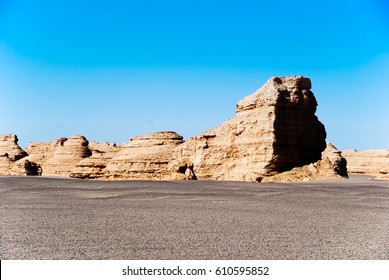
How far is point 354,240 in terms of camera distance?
21.0ft

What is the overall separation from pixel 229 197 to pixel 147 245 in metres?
7.98

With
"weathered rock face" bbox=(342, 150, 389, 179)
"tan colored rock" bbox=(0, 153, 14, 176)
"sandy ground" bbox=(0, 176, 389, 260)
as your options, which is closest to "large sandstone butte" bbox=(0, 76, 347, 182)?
"sandy ground" bbox=(0, 176, 389, 260)

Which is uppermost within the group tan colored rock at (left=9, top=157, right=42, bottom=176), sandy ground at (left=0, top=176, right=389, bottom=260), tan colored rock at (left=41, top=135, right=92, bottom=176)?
tan colored rock at (left=41, top=135, right=92, bottom=176)

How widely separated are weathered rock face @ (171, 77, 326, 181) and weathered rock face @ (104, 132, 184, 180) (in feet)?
12.3

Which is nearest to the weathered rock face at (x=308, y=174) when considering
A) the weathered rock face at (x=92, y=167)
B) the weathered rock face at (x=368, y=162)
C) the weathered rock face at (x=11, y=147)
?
the weathered rock face at (x=92, y=167)

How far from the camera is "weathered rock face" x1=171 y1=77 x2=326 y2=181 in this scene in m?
24.2

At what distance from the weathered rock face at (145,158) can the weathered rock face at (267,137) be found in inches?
148

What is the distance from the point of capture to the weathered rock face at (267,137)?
951 inches

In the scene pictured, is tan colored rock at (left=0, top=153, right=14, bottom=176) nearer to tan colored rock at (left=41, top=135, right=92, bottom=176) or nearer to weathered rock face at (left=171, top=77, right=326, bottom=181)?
tan colored rock at (left=41, top=135, right=92, bottom=176)

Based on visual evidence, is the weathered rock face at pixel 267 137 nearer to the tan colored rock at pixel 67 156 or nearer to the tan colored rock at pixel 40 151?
the tan colored rock at pixel 67 156

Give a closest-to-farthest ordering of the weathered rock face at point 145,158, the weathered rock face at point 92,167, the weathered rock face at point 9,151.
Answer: the weathered rock face at point 145,158, the weathered rock face at point 92,167, the weathered rock face at point 9,151

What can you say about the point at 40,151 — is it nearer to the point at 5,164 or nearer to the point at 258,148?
the point at 5,164

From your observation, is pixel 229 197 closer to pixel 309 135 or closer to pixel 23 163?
pixel 309 135

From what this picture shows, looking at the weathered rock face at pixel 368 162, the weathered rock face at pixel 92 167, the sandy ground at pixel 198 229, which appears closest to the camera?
the sandy ground at pixel 198 229
